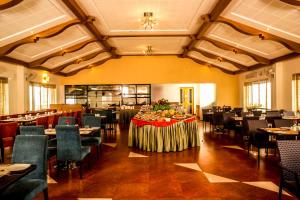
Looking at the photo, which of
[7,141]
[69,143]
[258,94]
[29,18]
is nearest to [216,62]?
[258,94]

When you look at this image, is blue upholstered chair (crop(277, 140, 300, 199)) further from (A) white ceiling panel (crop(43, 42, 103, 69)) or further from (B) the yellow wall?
(B) the yellow wall

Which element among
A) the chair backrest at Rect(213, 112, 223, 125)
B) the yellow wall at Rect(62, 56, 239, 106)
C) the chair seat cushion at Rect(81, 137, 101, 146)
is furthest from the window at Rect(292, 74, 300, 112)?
the chair seat cushion at Rect(81, 137, 101, 146)

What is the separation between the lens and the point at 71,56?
12.7 metres

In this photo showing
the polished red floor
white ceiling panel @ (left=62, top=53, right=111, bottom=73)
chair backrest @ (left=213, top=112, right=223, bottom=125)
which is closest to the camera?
the polished red floor

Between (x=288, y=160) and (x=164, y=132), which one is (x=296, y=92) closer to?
(x=164, y=132)

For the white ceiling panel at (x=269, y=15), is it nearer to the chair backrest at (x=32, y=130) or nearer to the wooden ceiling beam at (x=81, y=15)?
the wooden ceiling beam at (x=81, y=15)

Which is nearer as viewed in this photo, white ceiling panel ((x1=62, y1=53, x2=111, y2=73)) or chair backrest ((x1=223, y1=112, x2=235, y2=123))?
chair backrest ((x1=223, y1=112, x2=235, y2=123))

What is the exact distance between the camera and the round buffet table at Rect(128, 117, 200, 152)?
23.0 ft

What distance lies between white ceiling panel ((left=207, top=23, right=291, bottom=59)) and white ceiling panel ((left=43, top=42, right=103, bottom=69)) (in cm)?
544

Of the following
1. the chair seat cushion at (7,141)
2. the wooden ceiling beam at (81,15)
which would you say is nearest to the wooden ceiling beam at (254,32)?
the wooden ceiling beam at (81,15)

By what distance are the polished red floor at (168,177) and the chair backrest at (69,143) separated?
0.43 metres

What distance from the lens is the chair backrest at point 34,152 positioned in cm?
315

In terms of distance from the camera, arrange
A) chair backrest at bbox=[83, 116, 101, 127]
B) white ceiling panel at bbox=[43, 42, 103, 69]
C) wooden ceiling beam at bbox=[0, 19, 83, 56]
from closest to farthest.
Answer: chair backrest at bbox=[83, 116, 101, 127] < wooden ceiling beam at bbox=[0, 19, 83, 56] < white ceiling panel at bbox=[43, 42, 103, 69]

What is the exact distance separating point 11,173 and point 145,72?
13.4m
